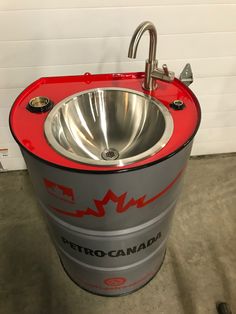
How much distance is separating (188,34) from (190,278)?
3.97ft

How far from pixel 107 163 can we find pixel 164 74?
1.37 feet

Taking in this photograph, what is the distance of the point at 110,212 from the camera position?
0.88m

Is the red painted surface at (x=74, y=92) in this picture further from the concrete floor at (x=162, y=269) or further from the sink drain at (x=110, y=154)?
the concrete floor at (x=162, y=269)

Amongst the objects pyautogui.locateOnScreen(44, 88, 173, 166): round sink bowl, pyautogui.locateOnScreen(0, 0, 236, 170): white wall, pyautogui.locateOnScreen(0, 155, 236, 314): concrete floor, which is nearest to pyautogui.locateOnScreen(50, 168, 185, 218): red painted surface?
pyautogui.locateOnScreen(44, 88, 173, 166): round sink bowl

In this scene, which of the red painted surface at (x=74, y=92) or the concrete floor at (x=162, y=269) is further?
the concrete floor at (x=162, y=269)

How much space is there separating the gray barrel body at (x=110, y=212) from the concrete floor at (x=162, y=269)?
238mm

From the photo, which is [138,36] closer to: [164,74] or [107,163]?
[164,74]

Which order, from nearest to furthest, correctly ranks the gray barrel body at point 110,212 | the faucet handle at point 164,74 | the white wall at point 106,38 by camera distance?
the gray barrel body at point 110,212
the faucet handle at point 164,74
the white wall at point 106,38

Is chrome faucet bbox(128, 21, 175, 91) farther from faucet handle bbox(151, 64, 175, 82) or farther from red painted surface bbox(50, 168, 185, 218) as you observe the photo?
red painted surface bbox(50, 168, 185, 218)

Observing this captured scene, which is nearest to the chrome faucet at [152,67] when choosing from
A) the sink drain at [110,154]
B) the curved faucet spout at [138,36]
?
the curved faucet spout at [138,36]

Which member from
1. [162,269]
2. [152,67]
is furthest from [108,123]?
[162,269]

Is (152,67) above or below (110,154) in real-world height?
above

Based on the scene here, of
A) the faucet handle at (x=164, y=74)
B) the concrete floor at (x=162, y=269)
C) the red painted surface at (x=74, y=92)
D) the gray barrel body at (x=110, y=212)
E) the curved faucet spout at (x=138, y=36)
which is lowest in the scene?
the concrete floor at (x=162, y=269)

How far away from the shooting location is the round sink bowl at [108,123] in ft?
3.44
